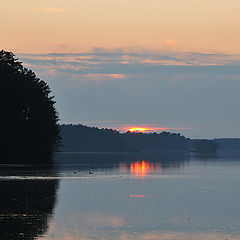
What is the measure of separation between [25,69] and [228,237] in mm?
118011

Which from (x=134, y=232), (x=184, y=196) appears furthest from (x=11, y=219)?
(x=184, y=196)

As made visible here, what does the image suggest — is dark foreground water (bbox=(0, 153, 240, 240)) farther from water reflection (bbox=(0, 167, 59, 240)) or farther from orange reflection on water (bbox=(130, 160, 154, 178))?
orange reflection on water (bbox=(130, 160, 154, 178))

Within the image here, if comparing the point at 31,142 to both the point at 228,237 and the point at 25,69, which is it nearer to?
the point at 25,69

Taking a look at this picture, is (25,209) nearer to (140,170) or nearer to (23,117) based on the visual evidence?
(140,170)

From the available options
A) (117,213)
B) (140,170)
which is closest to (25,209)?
(117,213)

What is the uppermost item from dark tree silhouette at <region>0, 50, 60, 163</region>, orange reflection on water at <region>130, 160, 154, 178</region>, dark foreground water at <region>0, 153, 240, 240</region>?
dark tree silhouette at <region>0, 50, 60, 163</region>

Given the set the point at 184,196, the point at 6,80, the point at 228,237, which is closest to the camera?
the point at 228,237

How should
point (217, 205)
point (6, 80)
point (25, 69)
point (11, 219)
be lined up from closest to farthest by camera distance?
1. point (11, 219)
2. point (217, 205)
3. point (6, 80)
4. point (25, 69)

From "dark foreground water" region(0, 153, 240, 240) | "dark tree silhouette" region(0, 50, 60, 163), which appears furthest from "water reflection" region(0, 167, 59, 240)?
"dark tree silhouette" region(0, 50, 60, 163)

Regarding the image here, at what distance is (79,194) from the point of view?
49312 millimetres

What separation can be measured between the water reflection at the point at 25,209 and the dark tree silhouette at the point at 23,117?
63.5 m

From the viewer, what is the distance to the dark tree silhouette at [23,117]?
396 ft

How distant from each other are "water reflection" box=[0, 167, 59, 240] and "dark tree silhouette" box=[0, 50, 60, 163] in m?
63.5

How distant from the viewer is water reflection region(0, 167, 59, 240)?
28.9m
